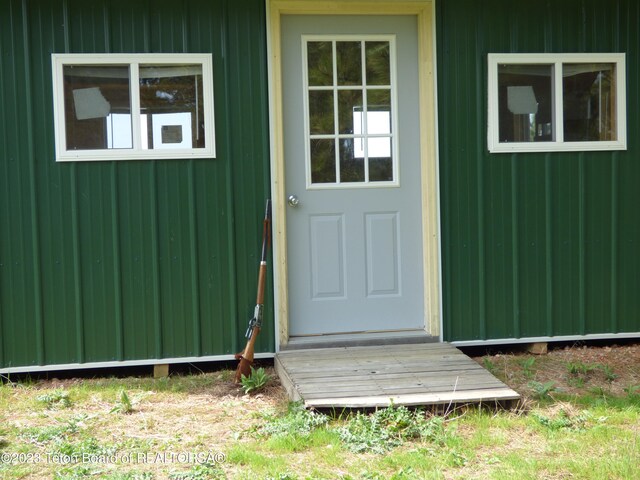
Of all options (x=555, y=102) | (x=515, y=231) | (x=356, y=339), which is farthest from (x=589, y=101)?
(x=356, y=339)

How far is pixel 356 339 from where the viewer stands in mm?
5617

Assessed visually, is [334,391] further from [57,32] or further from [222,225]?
[57,32]

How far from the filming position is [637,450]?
385cm

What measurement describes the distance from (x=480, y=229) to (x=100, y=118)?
9.32 ft

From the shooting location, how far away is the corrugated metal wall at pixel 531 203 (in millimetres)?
5668

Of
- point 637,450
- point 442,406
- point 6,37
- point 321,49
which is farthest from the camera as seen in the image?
point 321,49

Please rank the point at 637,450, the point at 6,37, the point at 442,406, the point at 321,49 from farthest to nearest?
the point at 321,49
the point at 6,37
the point at 442,406
the point at 637,450

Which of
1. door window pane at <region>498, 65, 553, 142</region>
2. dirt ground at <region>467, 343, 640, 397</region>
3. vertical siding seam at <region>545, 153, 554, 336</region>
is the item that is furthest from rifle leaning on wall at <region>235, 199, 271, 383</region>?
vertical siding seam at <region>545, 153, 554, 336</region>

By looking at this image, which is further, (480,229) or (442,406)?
(480,229)

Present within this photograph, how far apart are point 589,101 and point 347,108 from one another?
185cm

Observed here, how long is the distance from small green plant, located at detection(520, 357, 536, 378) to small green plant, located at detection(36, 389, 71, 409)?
3.03 m

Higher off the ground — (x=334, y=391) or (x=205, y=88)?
(x=205, y=88)

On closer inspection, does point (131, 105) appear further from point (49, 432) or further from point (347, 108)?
point (49, 432)

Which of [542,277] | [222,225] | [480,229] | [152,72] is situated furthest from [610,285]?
[152,72]
